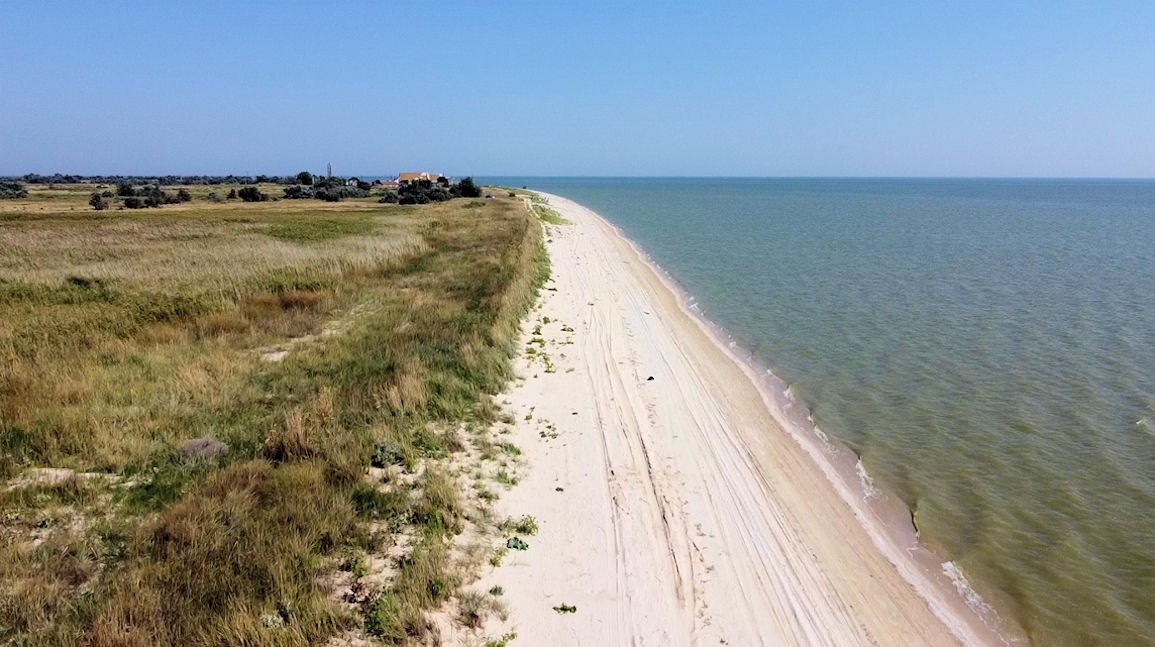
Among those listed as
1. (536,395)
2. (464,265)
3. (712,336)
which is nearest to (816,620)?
(536,395)

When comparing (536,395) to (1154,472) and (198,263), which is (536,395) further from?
(198,263)

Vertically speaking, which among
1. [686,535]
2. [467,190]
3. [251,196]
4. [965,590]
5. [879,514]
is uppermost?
[467,190]

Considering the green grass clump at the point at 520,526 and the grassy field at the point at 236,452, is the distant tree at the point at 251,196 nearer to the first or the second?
the grassy field at the point at 236,452

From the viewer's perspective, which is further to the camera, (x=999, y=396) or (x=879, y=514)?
(x=999, y=396)

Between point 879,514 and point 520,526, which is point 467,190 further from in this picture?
point 520,526

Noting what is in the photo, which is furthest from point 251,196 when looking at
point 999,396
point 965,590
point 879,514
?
point 965,590

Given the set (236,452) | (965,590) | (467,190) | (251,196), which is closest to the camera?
(965,590)

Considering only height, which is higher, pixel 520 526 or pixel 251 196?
pixel 251 196
